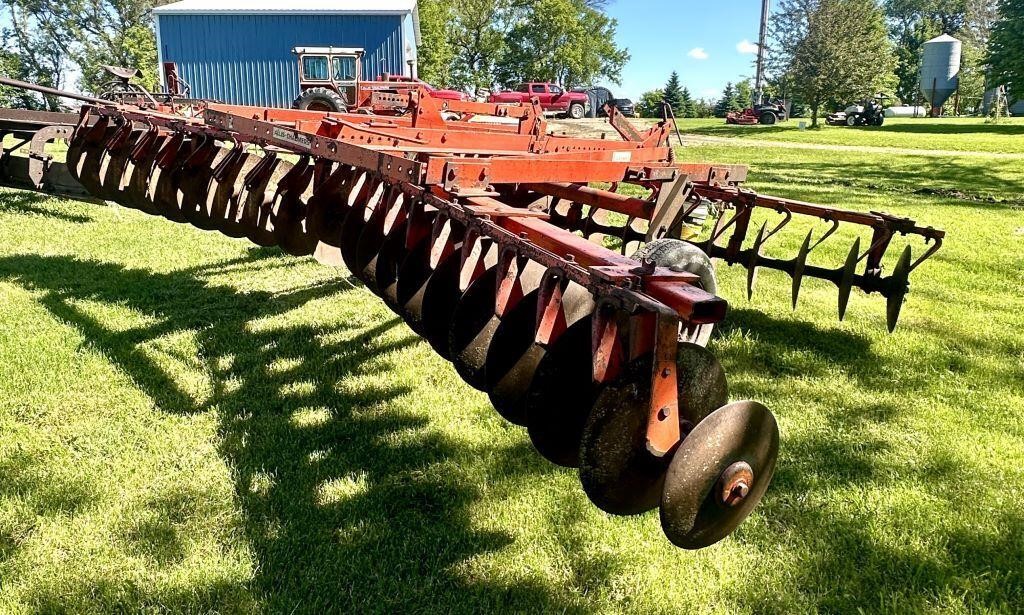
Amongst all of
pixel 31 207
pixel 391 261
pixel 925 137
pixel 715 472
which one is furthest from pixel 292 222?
pixel 925 137

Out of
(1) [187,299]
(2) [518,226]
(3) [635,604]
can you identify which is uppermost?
(2) [518,226]

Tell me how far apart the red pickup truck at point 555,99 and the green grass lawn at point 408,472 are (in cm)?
2480

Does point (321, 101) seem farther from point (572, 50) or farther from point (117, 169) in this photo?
point (572, 50)

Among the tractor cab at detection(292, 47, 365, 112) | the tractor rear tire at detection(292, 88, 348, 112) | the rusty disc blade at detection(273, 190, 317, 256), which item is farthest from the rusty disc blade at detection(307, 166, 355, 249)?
the tractor rear tire at detection(292, 88, 348, 112)

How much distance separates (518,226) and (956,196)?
1075 cm

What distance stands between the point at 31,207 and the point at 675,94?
48.7 meters

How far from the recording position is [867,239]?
763cm

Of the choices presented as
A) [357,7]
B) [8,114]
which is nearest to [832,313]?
[8,114]

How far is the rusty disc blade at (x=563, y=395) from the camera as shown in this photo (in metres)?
1.77

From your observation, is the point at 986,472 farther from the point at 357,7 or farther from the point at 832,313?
the point at 357,7

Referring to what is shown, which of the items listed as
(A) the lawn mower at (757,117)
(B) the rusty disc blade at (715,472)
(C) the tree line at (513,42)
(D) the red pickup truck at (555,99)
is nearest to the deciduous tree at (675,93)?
(C) the tree line at (513,42)

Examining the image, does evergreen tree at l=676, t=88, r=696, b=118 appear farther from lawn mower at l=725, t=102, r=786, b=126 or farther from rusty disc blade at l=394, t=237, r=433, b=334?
rusty disc blade at l=394, t=237, r=433, b=334

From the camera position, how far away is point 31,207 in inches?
317

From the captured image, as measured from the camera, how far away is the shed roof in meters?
22.6
